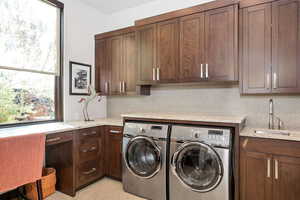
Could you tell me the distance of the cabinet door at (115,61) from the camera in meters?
3.04

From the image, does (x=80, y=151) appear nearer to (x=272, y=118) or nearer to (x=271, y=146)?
(x=271, y=146)

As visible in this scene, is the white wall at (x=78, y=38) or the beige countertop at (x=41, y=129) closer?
the beige countertop at (x=41, y=129)

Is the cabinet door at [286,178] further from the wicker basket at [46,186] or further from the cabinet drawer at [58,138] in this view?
the wicker basket at [46,186]

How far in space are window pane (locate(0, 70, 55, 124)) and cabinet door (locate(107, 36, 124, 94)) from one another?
0.94m

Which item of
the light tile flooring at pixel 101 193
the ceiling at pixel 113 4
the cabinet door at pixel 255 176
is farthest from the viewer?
the ceiling at pixel 113 4

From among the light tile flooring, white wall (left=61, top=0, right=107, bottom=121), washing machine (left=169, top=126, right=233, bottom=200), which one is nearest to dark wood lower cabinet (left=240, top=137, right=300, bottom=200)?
washing machine (left=169, top=126, right=233, bottom=200)

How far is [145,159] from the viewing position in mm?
2285

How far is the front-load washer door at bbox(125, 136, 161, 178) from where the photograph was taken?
7.03ft

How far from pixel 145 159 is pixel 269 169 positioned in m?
1.36

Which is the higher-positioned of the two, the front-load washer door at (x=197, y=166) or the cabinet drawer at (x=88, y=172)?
the front-load washer door at (x=197, y=166)

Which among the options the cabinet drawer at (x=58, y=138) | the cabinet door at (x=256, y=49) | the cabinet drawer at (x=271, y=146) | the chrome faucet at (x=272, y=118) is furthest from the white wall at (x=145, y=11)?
the cabinet drawer at (x=58, y=138)

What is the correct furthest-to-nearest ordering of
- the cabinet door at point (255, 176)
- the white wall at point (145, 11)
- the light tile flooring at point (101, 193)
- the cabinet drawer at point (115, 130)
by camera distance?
the white wall at point (145, 11), the cabinet drawer at point (115, 130), the light tile flooring at point (101, 193), the cabinet door at point (255, 176)

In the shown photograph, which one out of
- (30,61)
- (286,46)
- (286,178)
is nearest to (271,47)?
(286,46)

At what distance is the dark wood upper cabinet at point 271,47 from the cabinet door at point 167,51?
32.2 inches
